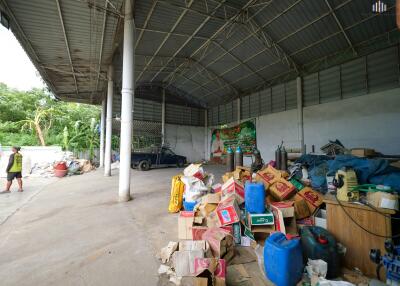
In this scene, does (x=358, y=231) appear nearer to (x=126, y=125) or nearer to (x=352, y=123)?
(x=126, y=125)

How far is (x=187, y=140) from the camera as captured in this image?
1730 centimetres

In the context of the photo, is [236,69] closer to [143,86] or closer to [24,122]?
[143,86]

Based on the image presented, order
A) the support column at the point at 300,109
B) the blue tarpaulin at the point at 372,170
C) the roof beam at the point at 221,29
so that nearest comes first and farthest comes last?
the blue tarpaulin at the point at 372,170, the roof beam at the point at 221,29, the support column at the point at 300,109

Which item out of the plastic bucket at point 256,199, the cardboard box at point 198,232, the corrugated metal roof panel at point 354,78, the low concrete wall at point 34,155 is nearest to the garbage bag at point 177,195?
the cardboard box at point 198,232

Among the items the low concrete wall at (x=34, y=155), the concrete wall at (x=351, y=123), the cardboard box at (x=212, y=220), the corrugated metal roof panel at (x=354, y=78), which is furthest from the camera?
the low concrete wall at (x=34, y=155)

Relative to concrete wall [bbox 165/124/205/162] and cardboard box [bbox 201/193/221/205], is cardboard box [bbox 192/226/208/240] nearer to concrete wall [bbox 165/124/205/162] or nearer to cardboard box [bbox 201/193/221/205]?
cardboard box [bbox 201/193/221/205]

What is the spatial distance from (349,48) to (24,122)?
20.8m

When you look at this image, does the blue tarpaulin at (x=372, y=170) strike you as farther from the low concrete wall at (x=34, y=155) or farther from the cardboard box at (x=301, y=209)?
the low concrete wall at (x=34, y=155)

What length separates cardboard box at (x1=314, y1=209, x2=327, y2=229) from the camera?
267cm

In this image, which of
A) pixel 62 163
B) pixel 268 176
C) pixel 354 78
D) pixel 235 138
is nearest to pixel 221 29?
pixel 354 78

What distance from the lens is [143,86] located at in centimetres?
1541

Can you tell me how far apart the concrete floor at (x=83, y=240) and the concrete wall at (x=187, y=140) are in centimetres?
1148

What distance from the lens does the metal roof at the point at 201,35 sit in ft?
20.2

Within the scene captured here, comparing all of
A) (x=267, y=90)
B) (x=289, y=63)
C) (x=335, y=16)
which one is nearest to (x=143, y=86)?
(x=267, y=90)
